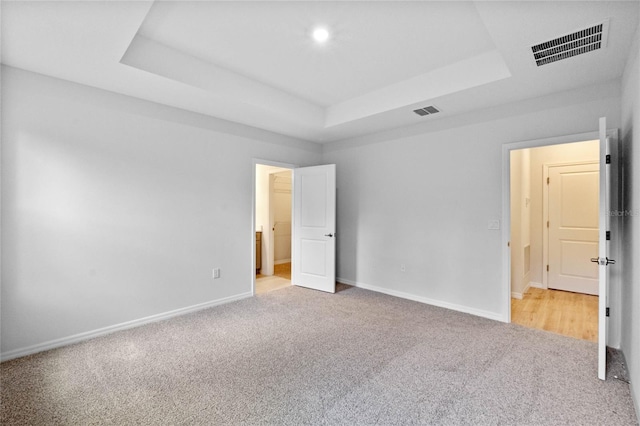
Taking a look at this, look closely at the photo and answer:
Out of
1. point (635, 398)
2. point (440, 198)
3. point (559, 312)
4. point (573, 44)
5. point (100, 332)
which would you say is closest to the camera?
point (635, 398)

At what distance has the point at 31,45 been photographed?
7.46 ft

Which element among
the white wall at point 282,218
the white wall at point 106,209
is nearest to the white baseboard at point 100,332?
the white wall at point 106,209

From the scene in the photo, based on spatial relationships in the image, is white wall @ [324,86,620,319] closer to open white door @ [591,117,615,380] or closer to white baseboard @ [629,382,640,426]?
open white door @ [591,117,615,380]

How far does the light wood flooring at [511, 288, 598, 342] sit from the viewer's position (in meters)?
3.28

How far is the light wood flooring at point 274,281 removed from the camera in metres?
4.94

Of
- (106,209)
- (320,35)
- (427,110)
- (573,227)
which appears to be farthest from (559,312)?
(106,209)

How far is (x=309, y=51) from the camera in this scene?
9.24 feet

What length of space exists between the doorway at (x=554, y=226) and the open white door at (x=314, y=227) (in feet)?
8.45

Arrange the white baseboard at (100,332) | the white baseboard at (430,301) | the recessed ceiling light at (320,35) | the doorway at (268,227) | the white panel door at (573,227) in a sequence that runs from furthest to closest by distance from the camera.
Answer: the doorway at (268,227) < the white panel door at (573,227) < the white baseboard at (430,301) < the white baseboard at (100,332) < the recessed ceiling light at (320,35)

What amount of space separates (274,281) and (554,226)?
15.8 ft

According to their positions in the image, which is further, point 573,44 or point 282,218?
point 282,218

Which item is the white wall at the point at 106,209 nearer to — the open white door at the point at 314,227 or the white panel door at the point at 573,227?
the open white door at the point at 314,227

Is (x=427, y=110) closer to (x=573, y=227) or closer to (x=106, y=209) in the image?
(x=573, y=227)

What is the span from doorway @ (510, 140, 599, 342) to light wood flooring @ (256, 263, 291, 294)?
354cm
